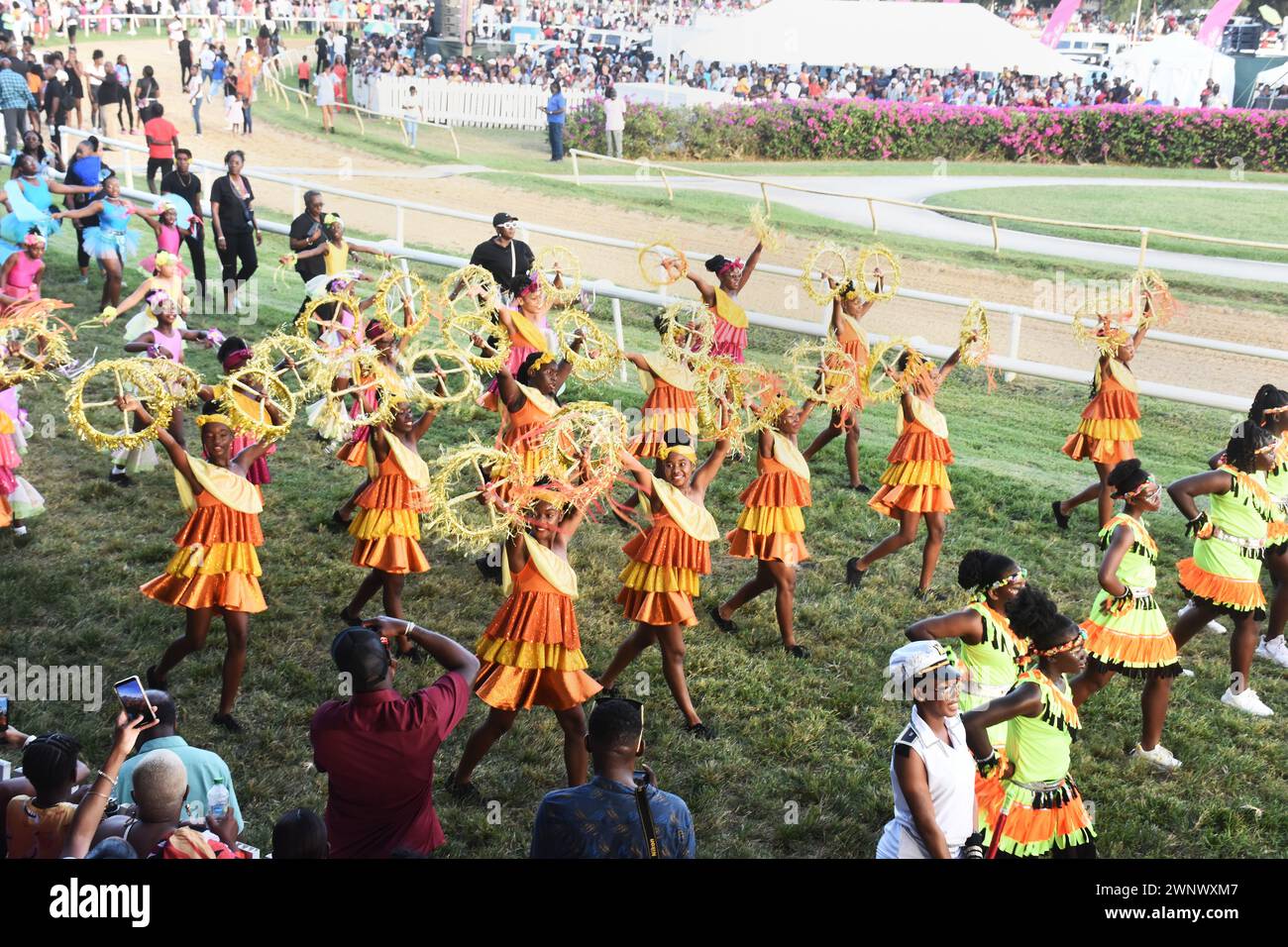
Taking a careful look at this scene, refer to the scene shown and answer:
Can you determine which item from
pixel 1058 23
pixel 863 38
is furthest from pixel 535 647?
pixel 1058 23

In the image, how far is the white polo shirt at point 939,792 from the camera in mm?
4680

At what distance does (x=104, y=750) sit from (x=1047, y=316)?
8.97 meters

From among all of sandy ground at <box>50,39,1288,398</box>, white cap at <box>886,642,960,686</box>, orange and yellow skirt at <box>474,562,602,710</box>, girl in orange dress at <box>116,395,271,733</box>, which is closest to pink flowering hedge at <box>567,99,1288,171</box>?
sandy ground at <box>50,39,1288,398</box>

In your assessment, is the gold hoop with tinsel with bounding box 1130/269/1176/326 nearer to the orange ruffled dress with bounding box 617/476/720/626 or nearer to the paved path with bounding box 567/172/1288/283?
the orange ruffled dress with bounding box 617/476/720/626

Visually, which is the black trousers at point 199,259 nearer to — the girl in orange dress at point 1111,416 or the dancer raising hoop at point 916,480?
the dancer raising hoop at point 916,480

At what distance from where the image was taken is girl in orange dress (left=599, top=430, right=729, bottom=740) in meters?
6.82

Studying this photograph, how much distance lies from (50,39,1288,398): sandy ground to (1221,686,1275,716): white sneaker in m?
8.90

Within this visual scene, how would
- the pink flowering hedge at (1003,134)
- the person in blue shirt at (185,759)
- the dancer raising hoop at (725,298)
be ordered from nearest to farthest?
the person in blue shirt at (185,759) < the dancer raising hoop at (725,298) < the pink flowering hedge at (1003,134)

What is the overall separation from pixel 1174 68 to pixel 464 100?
1975 centimetres

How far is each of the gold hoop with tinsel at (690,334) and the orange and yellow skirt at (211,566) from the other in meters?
3.54

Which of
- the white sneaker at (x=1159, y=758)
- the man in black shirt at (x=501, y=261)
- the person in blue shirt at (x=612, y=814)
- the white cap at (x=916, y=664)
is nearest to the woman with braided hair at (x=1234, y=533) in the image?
the white sneaker at (x=1159, y=758)

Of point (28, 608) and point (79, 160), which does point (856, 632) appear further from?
point (79, 160)

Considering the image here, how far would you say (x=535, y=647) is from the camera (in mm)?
5926

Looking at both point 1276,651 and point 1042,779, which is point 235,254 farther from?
point 1042,779
